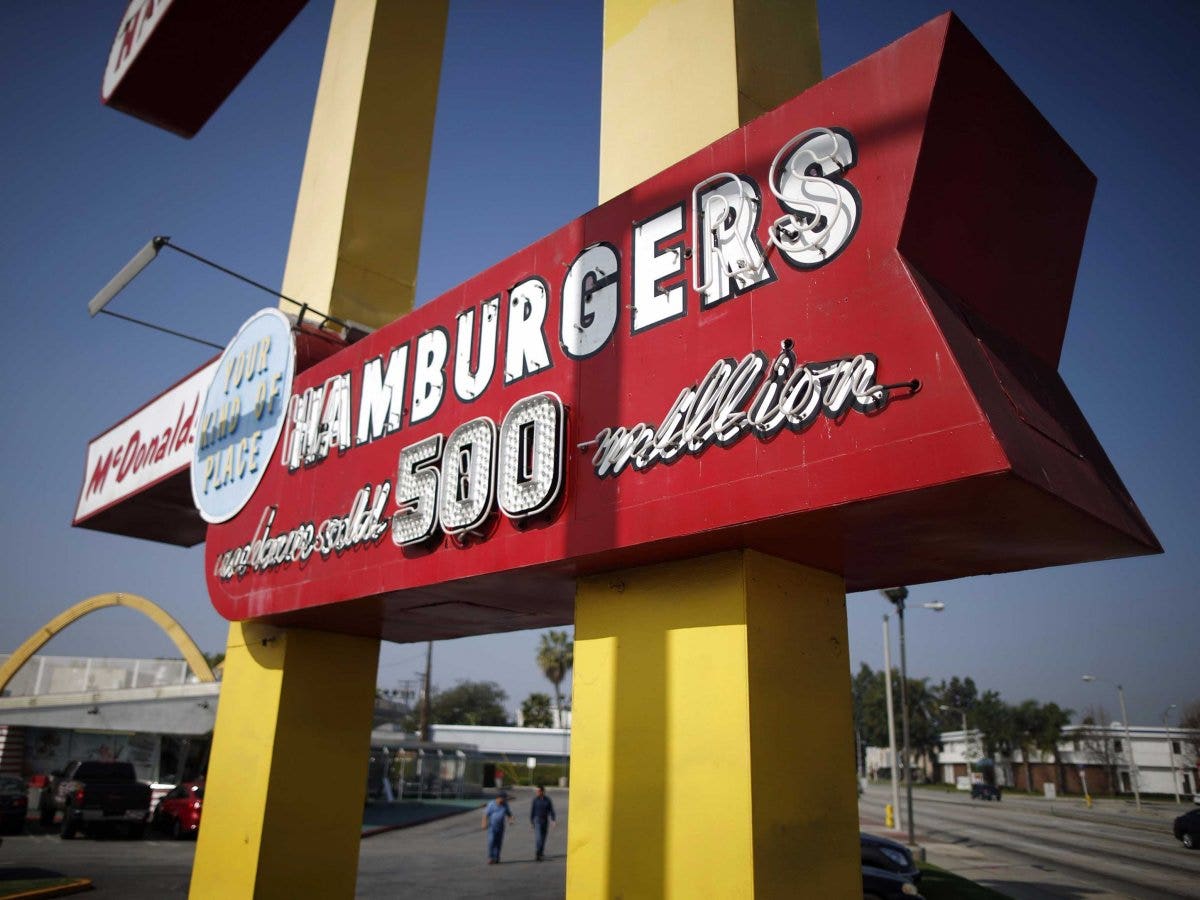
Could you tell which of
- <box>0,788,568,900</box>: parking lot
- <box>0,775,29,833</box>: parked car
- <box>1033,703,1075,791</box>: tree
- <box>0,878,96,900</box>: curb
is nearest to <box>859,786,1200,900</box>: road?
<box>0,788,568,900</box>: parking lot

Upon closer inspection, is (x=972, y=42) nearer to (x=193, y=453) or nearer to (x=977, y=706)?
(x=193, y=453)

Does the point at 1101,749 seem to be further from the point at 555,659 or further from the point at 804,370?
the point at 804,370

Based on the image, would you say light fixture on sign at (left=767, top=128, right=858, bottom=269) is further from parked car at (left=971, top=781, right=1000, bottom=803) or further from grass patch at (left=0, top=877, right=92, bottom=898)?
parked car at (left=971, top=781, right=1000, bottom=803)

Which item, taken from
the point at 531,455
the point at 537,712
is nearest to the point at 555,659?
the point at 537,712

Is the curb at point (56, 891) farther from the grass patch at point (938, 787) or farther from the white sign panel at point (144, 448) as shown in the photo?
the grass patch at point (938, 787)

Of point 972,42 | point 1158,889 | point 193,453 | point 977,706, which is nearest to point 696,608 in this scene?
point 972,42

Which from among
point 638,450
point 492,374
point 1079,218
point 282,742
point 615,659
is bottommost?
point 282,742

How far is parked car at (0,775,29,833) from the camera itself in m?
21.9

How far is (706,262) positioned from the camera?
20.3 ft

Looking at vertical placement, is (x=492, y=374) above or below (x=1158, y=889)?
above

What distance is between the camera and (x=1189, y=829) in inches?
1040

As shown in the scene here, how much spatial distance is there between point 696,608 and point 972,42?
422cm

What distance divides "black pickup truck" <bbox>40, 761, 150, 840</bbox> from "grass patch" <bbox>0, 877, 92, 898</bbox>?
26.6ft

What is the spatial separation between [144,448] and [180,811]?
13533 millimetres
